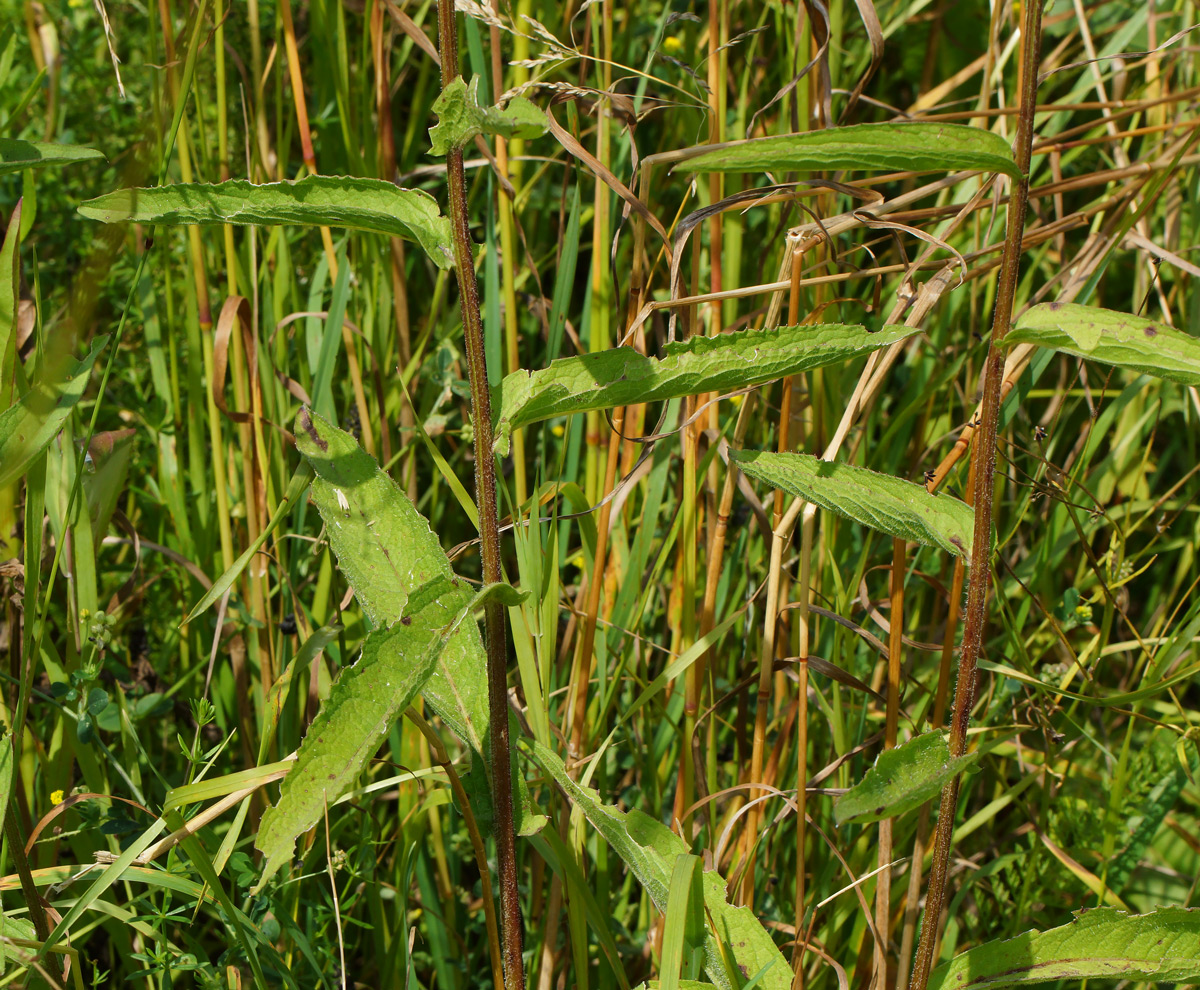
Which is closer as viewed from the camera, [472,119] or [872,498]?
[472,119]

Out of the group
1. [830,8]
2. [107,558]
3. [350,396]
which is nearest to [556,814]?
[350,396]

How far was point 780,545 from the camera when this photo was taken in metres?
1.09

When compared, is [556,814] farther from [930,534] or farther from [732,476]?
[930,534]

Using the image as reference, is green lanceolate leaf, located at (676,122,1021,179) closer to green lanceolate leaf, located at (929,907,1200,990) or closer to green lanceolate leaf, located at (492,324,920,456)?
green lanceolate leaf, located at (492,324,920,456)

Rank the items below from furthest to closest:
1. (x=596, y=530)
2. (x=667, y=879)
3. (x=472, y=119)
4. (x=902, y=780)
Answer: (x=596, y=530) → (x=667, y=879) → (x=902, y=780) → (x=472, y=119)

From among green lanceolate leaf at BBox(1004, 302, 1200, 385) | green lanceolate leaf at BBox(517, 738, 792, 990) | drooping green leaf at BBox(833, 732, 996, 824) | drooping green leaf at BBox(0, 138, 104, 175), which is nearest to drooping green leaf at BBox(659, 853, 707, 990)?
green lanceolate leaf at BBox(517, 738, 792, 990)

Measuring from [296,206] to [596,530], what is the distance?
606 millimetres

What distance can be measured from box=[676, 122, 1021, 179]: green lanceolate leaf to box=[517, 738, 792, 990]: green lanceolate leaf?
0.54m

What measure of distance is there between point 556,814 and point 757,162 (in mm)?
790

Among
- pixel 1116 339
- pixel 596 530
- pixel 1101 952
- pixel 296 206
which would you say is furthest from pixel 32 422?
Answer: pixel 1101 952

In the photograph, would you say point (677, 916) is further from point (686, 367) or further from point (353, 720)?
point (686, 367)

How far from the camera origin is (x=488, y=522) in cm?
82

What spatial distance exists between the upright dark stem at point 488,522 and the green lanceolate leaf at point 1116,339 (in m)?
0.41

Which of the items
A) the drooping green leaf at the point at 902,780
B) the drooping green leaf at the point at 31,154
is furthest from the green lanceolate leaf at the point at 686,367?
the drooping green leaf at the point at 31,154
